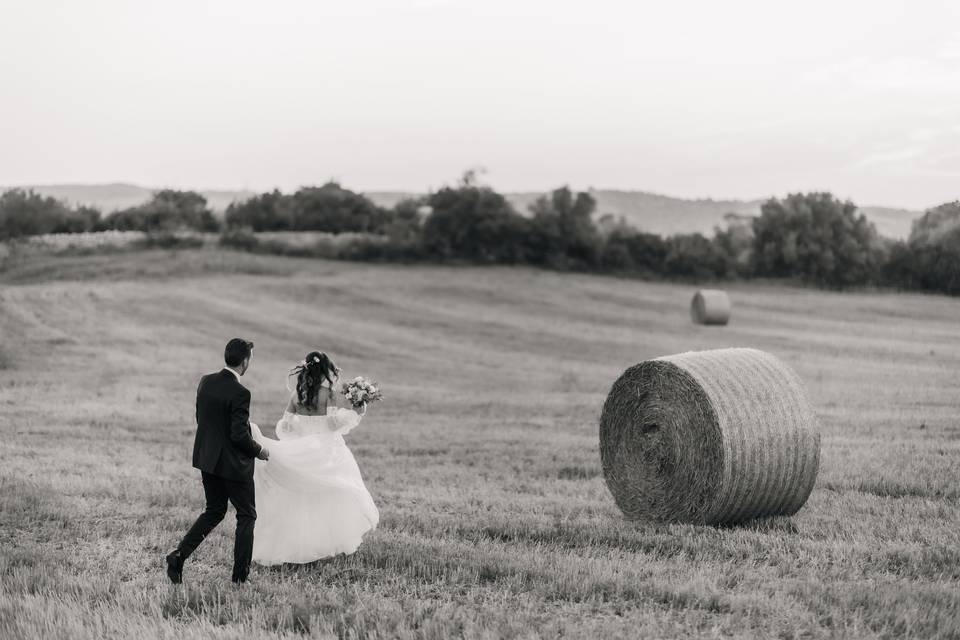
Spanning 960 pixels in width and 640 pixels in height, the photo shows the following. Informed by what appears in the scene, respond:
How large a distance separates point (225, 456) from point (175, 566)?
959 mm

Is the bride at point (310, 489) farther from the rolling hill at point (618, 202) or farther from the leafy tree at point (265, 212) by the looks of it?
the leafy tree at point (265, 212)

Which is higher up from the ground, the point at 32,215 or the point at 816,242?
the point at 816,242

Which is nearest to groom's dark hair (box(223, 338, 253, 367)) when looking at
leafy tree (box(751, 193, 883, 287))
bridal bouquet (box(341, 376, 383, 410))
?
bridal bouquet (box(341, 376, 383, 410))

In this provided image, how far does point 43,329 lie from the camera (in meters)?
29.3

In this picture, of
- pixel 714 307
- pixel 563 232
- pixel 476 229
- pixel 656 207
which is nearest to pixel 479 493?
pixel 714 307

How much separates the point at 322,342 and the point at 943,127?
20.8m

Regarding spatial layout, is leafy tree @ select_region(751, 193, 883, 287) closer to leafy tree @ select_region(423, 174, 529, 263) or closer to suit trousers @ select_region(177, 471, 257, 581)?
leafy tree @ select_region(423, 174, 529, 263)

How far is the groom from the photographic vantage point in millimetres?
7438

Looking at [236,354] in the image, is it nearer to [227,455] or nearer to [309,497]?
[227,455]

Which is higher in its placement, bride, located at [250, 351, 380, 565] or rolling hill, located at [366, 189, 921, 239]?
rolling hill, located at [366, 189, 921, 239]

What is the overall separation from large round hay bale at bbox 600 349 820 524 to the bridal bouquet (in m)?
3.31

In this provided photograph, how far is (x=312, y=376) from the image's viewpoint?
819cm

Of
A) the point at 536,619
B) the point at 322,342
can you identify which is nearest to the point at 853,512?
the point at 536,619

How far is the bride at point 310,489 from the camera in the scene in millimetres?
8094
